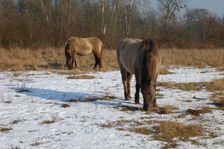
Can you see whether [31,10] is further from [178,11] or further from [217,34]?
[217,34]

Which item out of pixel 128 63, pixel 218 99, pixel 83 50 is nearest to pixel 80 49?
pixel 83 50

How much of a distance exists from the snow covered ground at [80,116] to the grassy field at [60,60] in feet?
20.4

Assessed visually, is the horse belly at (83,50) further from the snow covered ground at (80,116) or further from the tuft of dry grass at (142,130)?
the tuft of dry grass at (142,130)

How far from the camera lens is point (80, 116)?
8.72m

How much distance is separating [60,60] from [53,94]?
37.3 feet

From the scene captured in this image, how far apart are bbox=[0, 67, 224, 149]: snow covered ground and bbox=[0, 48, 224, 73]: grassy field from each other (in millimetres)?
6210

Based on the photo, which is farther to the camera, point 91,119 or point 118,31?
point 118,31

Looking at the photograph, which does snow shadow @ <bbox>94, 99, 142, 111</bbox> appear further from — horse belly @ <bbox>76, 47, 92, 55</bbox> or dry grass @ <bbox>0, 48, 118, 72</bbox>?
horse belly @ <bbox>76, 47, 92, 55</bbox>

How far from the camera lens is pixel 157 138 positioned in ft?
22.7

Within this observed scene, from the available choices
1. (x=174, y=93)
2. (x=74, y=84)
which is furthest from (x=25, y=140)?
(x=74, y=84)

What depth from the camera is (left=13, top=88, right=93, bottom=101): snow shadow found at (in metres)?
11.2

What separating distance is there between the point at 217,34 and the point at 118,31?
979 centimetres

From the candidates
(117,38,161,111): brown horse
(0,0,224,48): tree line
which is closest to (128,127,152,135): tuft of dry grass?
(117,38,161,111): brown horse

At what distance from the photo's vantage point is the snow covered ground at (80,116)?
6770 millimetres
